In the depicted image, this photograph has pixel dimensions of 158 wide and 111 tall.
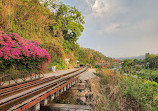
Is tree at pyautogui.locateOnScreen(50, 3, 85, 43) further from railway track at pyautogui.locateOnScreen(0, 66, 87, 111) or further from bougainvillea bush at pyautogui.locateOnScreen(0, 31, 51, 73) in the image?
railway track at pyautogui.locateOnScreen(0, 66, 87, 111)

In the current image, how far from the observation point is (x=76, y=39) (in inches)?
949

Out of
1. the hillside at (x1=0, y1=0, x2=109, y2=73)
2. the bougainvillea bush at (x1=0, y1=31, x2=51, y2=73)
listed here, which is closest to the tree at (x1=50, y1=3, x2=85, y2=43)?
the hillside at (x1=0, y1=0, x2=109, y2=73)

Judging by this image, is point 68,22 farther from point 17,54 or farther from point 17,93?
point 17,93

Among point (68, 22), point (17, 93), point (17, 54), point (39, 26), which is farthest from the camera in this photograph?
point (68, 22)

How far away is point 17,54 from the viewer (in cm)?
565

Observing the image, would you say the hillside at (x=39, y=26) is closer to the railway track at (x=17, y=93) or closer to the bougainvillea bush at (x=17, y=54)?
the bougainvillea bush at (x=17, y=54)

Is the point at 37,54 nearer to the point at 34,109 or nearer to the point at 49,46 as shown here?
the point at 34,109

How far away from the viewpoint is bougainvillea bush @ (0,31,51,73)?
536cm

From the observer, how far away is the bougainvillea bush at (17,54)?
536 cm

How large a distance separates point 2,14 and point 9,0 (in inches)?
94.4

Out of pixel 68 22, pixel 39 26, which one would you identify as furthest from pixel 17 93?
pixel 68 22

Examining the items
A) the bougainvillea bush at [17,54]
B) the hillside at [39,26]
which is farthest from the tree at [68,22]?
the bougainvillea bush at [17,54]

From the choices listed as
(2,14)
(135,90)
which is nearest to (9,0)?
(2,14)

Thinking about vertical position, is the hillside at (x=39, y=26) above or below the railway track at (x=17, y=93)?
above
